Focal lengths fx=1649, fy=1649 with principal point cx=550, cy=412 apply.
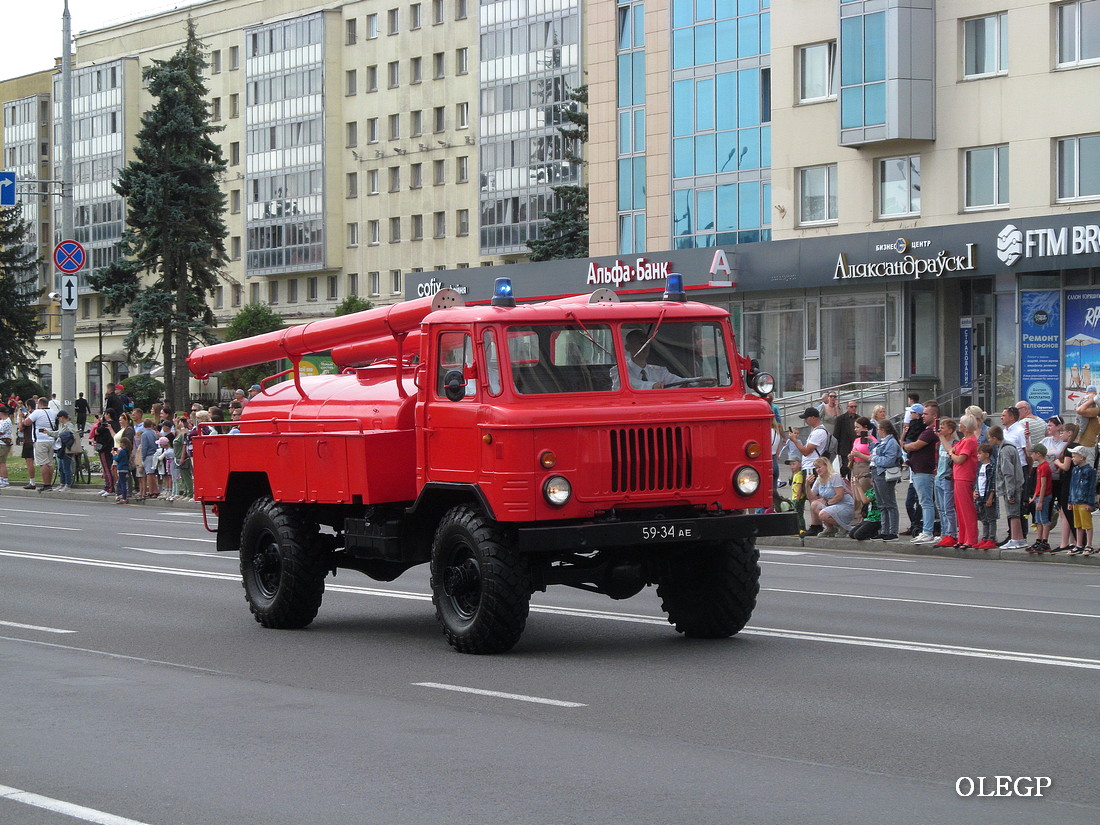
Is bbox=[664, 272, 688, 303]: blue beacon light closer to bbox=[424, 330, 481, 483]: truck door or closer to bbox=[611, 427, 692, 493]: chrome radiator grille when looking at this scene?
bbox=[611, 427, 692, 493]: chrome radiator grille

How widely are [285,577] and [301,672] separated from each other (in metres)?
2.42

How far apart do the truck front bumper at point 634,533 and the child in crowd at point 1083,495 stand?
9833 millimetres

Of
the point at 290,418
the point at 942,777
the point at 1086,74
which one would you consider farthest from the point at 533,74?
the point at 942,777

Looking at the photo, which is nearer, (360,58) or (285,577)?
(285,577)

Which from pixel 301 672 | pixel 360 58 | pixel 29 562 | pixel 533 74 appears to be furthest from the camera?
pixel 360 58

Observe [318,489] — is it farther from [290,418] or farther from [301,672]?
[301,672]

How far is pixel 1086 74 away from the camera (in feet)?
126

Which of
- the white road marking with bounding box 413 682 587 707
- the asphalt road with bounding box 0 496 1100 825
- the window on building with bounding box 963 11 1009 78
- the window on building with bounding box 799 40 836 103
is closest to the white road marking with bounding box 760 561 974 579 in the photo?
the asphalt road with bounding box 0 496 1100 825

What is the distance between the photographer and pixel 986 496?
2175 cm

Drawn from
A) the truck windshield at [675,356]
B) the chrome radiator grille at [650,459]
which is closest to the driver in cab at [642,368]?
the truck windshield at [675,356]

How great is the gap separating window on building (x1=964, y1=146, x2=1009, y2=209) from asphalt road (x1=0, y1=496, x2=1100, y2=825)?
85.3 ft

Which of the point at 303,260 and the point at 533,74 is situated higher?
the point at 533,74

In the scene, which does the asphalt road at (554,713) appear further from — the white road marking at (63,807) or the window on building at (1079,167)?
the window on building at (1079,167)

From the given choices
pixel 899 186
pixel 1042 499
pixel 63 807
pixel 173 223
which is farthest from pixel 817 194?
pixel 63 807
